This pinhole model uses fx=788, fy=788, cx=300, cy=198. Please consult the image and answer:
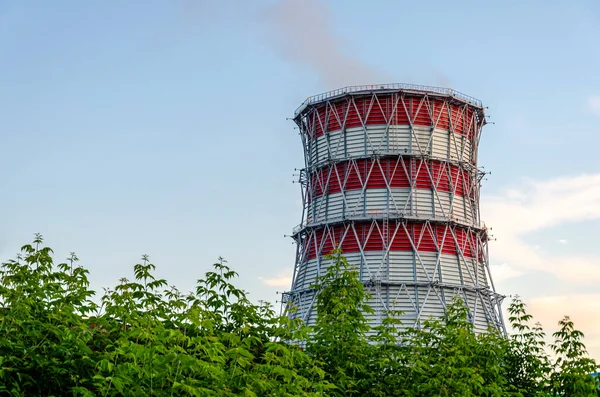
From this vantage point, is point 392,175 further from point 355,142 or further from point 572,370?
point 572,370

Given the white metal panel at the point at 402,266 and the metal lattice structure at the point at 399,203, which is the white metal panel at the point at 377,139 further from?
the white metal panel at the point at 402,266

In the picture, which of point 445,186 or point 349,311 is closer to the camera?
point 349,311

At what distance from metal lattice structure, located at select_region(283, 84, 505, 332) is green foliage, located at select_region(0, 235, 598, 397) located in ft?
84.4

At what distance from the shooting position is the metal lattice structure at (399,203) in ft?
163

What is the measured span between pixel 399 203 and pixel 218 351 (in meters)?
37.6

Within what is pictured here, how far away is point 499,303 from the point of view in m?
54.0

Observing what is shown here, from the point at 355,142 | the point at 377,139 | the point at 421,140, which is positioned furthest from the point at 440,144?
the point at 355,142

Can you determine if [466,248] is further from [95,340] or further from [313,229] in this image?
[95,340]

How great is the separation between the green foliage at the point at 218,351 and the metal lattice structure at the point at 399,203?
2573cm

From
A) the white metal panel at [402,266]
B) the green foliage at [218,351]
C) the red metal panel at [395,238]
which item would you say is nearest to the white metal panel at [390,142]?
the red metal panel at [395,238]

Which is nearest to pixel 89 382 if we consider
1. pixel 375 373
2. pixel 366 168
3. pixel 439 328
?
pixel 375 373

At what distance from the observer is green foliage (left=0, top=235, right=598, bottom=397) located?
13336 millimetres

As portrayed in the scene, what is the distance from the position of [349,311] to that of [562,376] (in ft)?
19.0

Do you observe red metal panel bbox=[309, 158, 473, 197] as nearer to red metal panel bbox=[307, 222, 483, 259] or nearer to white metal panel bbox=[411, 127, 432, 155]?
white metal panel bbox=[411, 127, 432, 155]
